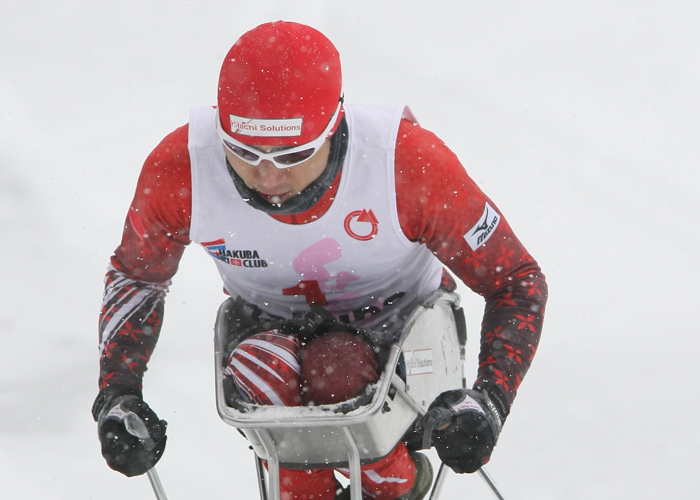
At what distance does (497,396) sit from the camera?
218cm

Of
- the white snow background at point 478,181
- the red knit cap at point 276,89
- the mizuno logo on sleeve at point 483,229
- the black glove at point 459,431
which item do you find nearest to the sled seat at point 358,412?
the black glove at point 459,431

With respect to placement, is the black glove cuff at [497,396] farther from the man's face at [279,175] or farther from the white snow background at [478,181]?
the white snow background at [478,181]

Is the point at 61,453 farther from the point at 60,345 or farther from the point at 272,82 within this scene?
the point at 272,82

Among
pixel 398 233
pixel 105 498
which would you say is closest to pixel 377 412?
pixel 398 233

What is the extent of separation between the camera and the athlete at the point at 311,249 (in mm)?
1968

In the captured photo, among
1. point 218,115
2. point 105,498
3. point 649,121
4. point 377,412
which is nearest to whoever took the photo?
point 377,412

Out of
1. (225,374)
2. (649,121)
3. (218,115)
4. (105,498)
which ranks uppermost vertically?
(218,115)

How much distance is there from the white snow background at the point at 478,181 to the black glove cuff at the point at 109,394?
107 centimetres

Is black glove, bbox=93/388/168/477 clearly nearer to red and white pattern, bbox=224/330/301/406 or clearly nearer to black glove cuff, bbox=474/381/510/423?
red and white pattern, bbox=224/330/301/406

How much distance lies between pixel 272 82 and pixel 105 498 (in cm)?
200

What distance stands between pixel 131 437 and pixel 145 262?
54 centimetres

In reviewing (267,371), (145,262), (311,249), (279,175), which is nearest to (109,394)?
(145,262)

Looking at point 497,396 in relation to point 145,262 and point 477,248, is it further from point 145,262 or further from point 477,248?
point 145,262

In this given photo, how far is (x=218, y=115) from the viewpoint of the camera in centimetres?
205
